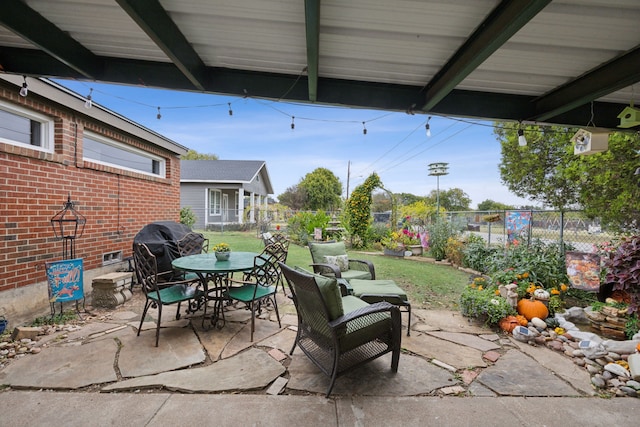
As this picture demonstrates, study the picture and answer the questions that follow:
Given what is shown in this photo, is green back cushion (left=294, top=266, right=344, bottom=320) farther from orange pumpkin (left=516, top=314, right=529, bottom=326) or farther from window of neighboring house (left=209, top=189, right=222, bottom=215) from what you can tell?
window of neighboring house (left=209, top=189, right=222, bottom=215)

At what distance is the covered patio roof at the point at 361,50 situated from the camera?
176 centimetres

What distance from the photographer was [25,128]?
363 centimetres

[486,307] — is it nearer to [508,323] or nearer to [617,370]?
[508,323]

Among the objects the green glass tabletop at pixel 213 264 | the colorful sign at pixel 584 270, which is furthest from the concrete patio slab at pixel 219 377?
the colorful sign at pixel 584 270

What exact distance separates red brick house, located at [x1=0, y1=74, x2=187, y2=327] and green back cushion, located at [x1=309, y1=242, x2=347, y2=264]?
3426 millimetres

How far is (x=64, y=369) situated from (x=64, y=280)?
1.50m

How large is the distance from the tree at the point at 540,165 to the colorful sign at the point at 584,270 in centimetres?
595

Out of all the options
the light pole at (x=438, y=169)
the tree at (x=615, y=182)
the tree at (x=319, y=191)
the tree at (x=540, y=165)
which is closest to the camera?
the tree at (x=615, y=182)

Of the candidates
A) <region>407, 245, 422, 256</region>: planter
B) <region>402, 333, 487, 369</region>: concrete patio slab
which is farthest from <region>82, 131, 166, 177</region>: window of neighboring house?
<region>407, 245, 422, 256</region>: planter

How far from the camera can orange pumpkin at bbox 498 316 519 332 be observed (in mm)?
3396

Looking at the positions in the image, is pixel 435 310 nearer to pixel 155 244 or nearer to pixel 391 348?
pixel 391 348

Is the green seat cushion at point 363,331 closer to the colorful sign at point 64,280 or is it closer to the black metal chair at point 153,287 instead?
the black metal chair at point 153,287

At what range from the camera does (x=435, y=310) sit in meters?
4.12

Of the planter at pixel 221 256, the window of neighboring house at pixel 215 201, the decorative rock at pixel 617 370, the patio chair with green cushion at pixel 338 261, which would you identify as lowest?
the decorative rock at pixel 617 370
